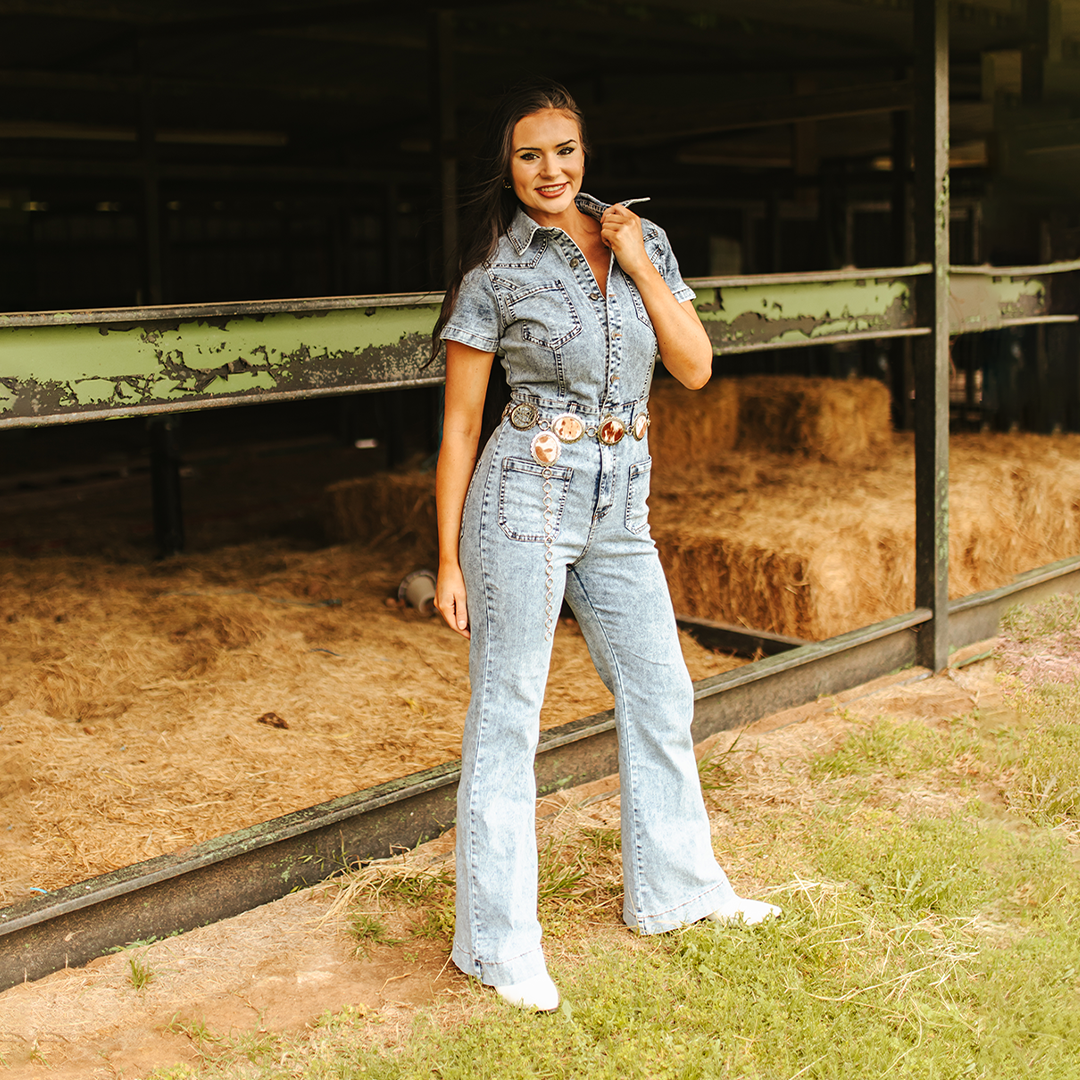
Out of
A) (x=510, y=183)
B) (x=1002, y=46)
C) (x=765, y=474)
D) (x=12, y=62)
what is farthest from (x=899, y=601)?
(x=12, y=62)

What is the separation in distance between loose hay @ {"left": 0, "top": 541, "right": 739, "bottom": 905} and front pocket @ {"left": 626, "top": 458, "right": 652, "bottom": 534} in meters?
1.51

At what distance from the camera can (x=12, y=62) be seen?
7719 millimetres

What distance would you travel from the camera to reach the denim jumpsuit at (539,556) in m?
2.30

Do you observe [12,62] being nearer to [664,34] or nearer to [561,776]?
[664,34]

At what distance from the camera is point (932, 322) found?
4.37 meters

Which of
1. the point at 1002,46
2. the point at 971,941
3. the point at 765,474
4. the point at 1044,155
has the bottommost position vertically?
the point at 971,941

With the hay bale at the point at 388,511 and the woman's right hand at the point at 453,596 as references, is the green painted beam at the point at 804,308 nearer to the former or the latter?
the woman's right hand at the point at 453,596

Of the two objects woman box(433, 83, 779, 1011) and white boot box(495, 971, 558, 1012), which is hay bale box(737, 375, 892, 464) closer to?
woman box(433, 83, 779, 1011)

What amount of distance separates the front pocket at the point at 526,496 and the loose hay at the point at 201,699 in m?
1.46

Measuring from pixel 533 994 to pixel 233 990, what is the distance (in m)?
0.66

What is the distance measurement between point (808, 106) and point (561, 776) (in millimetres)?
4281

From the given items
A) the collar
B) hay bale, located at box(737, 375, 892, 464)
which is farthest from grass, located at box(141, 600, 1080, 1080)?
hay bale, located at box(737, 375, 892, 464)

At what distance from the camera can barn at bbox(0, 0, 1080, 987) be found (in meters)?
2.95

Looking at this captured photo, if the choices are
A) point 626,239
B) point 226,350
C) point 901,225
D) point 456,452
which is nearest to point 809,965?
point 456,452
